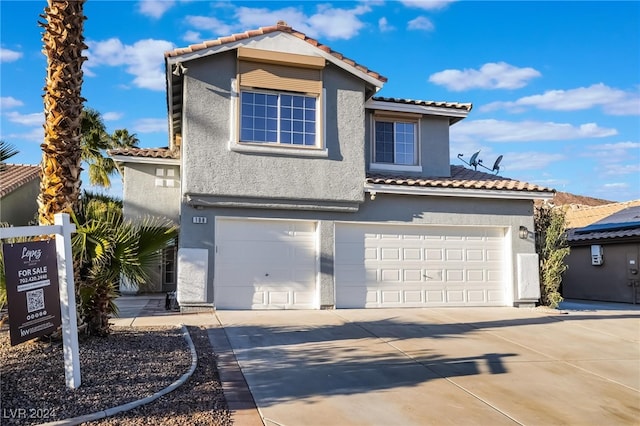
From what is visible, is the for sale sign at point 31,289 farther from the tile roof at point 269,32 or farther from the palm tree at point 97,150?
the palm tree at point 97,150

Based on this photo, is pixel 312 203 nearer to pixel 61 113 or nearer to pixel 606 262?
pixel 61 113

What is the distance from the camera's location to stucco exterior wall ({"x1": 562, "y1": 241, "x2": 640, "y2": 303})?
61.7 ft

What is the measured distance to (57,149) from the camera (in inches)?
286

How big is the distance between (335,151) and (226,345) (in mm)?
Answer: 6410

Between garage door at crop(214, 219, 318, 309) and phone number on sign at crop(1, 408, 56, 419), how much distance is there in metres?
7.60

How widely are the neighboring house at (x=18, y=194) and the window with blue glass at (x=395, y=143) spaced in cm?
1333

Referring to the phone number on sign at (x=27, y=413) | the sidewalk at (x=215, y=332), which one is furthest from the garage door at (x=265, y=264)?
the phone number on sign at (x=27, y=413)

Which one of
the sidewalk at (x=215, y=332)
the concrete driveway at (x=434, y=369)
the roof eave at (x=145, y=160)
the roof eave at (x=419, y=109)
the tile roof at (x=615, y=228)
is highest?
the roof eave at (x=419, y=109)

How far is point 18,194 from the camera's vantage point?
2070 centimetres

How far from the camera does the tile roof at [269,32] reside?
A: 12.2 metres

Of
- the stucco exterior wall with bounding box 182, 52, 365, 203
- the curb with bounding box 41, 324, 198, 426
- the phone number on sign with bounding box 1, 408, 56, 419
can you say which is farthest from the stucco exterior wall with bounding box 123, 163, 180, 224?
the phone number on sign with bounding box 1, 408, 56, 419

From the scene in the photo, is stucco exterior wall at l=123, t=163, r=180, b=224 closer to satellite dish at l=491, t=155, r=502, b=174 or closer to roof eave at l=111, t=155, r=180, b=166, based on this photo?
roof eave at l=111, t=155, r=180, b=166

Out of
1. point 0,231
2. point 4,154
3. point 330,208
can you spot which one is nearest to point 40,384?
point 0,231

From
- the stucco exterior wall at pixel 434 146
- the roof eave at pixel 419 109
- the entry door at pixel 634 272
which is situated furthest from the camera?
the entry door at pixel 634 272
